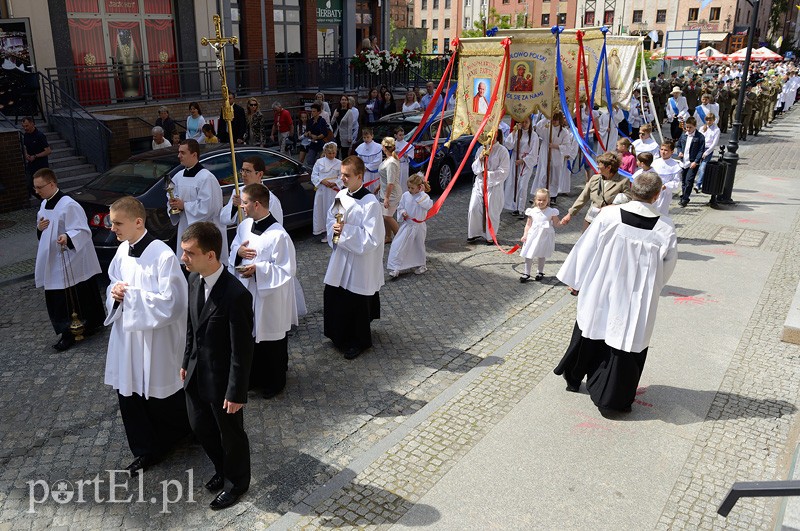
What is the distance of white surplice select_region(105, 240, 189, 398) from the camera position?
4.55 metres

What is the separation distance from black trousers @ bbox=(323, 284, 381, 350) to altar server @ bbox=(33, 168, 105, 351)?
2579 mm

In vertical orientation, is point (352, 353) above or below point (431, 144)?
below

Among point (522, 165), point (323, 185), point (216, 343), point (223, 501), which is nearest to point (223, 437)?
point (223, 501)

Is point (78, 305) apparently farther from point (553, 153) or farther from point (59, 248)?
point (553, 153)

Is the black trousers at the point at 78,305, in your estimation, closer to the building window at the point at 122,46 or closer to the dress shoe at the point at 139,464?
the dress shoe at the point at 139,464

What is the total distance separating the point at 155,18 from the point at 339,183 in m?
11.5

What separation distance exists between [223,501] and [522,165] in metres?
9.55

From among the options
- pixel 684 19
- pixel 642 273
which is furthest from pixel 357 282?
pixel 684 19

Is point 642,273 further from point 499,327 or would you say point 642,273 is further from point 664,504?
point 499,327

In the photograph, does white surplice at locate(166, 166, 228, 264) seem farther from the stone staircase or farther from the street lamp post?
the street lamp post

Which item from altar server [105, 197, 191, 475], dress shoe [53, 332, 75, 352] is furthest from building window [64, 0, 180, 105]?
altar server [105, 197, 191, 475]

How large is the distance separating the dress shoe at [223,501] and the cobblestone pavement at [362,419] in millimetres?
62

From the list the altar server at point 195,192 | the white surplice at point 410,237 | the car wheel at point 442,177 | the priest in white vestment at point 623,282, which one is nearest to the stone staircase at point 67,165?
the altar server at point 195,192

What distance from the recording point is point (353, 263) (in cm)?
673
